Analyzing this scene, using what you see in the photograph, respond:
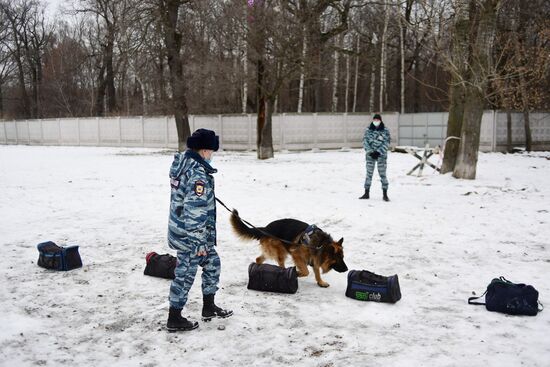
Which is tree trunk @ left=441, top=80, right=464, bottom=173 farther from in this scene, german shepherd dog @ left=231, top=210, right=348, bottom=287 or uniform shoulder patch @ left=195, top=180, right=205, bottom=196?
uniform shoulder patch @ left=195, top=180, right=205, bottom=196

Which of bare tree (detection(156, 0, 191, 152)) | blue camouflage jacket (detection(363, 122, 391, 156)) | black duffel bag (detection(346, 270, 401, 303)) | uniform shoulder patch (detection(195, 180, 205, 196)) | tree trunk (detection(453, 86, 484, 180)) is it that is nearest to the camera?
uniform shoulder patch (detection(195, 180, 205, 196))

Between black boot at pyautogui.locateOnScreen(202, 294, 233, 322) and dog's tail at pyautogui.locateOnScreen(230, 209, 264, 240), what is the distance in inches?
49.1

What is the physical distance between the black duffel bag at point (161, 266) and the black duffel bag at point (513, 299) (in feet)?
12.2

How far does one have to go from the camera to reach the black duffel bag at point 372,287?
566cm

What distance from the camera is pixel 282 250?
21.4 ft

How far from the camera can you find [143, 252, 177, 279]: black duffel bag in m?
6.55

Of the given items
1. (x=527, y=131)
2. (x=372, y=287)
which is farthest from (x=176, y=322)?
(x=527, y=131)

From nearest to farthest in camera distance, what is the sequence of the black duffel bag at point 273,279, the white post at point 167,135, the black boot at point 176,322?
the black boot at point 176,322 → the black duffel bag at point 273,279 → the white post at point 167,135

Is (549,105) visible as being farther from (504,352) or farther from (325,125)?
(504,352)

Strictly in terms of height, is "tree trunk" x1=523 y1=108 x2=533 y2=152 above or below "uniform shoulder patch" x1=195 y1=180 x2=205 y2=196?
above

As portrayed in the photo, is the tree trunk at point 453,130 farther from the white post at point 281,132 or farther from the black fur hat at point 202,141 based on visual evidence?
the white post at point 281,132

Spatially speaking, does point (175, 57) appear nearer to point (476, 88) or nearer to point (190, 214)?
point (476, 88)

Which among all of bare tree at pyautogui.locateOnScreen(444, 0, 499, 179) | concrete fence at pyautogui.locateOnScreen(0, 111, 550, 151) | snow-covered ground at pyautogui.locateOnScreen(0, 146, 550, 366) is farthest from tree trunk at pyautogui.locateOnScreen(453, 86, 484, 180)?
concrete fence at pyautogui.locateOnScreen(0, 111, 550, 151)

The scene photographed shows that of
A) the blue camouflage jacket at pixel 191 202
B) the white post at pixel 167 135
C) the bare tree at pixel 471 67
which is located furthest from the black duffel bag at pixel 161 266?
the white post at pixel 167 135
